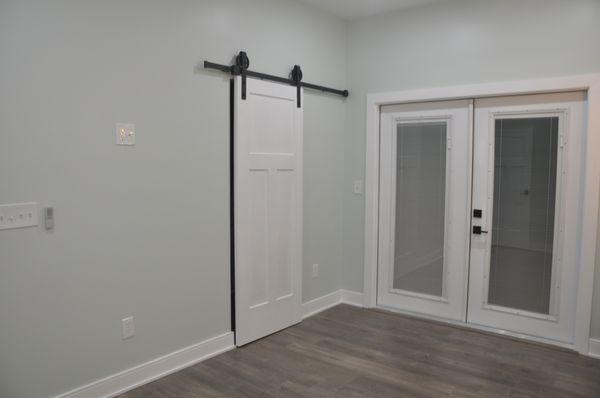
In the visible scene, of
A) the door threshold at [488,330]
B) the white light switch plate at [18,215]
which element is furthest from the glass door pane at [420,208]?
the white light switch plate at [18,215]

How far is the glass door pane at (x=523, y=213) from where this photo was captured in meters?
3.65

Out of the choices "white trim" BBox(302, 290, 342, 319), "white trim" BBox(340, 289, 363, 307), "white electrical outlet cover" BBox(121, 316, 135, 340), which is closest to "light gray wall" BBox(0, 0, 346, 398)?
"white electrical outlet cover" BBox(121, 316, 135, 340)

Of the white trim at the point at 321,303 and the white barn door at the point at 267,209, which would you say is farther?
the white trim at the point at 321,303

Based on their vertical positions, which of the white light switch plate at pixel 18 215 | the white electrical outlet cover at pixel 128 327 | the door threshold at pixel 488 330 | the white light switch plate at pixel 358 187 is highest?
the white light switch plate at pixel 358 187

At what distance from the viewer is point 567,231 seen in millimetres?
3568

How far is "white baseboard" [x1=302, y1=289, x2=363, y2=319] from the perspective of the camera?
4312 mm

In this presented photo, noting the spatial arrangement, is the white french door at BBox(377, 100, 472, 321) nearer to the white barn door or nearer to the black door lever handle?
the black door lever handle

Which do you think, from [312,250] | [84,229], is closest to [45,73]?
[84,229]

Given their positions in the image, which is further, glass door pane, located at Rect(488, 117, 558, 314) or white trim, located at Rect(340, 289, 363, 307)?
white trim, located at Rect(340, 289, 363, 307)

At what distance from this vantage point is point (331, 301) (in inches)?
182

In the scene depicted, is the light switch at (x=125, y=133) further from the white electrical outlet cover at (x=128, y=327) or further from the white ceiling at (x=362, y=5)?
the white ceiling at (x=362, y=5)

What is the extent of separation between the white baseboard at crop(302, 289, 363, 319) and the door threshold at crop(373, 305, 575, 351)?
22 centimetres

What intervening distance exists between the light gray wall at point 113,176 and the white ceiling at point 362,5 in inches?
22.0

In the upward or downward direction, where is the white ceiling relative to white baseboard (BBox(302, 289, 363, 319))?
upward
